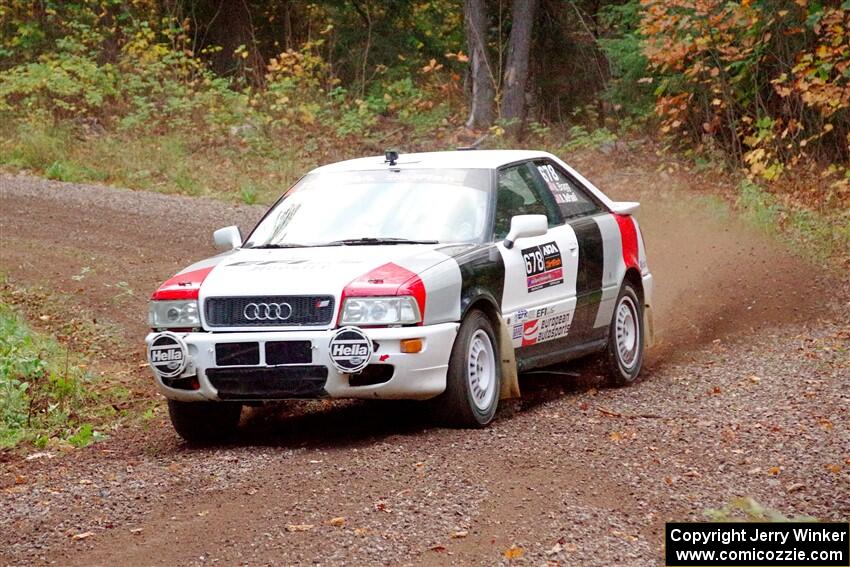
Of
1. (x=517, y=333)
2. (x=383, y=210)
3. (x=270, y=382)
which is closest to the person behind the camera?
(x=270, y=382)

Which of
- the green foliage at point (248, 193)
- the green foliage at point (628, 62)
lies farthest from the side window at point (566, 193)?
the green foliage at point (248, 193)

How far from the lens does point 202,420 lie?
325 inches

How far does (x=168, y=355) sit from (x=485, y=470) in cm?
206

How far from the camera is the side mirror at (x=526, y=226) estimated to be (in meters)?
8.48

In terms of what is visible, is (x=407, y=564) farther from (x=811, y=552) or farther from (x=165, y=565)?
(x=811, y=552)

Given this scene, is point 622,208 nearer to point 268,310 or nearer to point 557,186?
point 557,186

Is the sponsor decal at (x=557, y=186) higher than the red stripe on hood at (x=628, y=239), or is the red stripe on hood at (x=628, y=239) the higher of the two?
the sponsor decal at (x=557, y=186)

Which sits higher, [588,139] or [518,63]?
[518,63]

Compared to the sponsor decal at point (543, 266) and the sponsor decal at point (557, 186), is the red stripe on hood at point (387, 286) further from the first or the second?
the sponsor decal at point (557, 186)

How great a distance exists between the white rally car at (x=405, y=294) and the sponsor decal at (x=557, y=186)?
2 centimetres

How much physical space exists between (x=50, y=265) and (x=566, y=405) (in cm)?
664

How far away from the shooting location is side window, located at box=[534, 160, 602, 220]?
31.7 feet

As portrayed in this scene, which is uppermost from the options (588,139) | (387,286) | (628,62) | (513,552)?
(628,62)

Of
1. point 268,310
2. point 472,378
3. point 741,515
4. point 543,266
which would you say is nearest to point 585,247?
point 543,266
